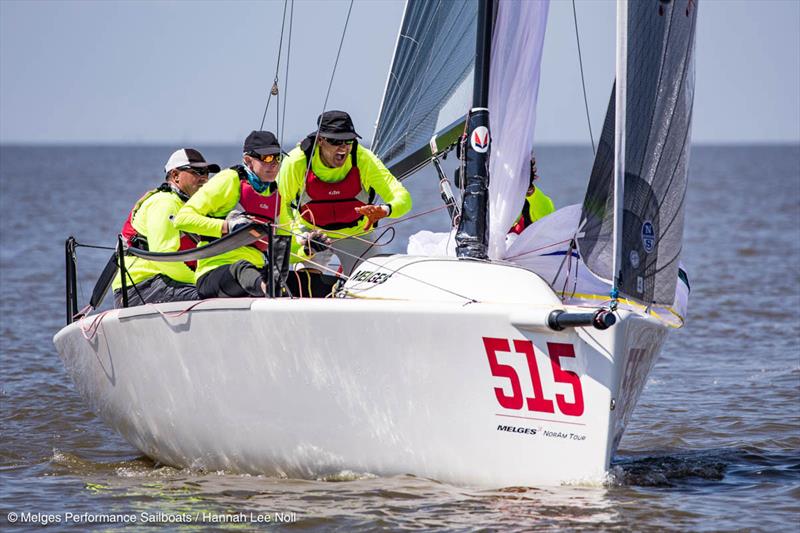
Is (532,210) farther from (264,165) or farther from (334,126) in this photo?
(264,165)

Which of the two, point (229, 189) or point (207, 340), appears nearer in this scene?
point (207, 340)

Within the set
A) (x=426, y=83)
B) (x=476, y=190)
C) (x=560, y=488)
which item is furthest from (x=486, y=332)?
(x=426, y=83)

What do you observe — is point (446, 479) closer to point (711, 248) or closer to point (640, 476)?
point (640, 476)

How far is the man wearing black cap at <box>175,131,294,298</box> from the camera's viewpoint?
6750mm

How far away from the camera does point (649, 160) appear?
6.03m

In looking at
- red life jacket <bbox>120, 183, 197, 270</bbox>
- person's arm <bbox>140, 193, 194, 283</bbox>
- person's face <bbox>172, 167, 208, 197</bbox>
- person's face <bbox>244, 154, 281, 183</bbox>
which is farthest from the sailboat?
person's face <bbox>172, 167, 208, 197</bbox>

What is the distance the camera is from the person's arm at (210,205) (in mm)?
6820

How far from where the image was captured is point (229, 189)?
272 inches

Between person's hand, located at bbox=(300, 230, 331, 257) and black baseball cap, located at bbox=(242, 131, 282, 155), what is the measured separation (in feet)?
1.69

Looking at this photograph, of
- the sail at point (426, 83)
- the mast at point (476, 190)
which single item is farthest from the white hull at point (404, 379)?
the sail at point (426, 83)

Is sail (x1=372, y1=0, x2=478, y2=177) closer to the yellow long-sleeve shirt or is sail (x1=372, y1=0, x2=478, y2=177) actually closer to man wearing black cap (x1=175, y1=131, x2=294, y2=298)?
the yellow long-sleeve shirt

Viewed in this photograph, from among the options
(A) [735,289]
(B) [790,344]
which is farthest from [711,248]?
(B) [790,344]

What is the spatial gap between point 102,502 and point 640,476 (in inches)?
109

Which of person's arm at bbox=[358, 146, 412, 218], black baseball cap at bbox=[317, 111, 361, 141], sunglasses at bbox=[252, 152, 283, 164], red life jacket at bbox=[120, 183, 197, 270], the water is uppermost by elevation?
black baseball cap at bbox=[317, 111, 361, 141]
